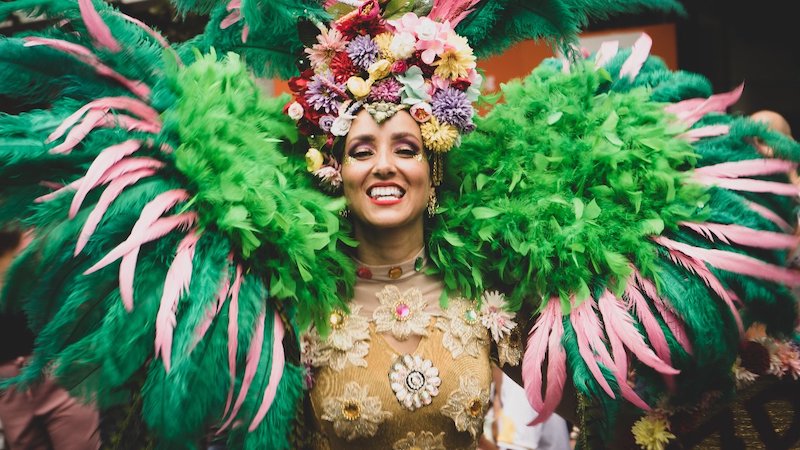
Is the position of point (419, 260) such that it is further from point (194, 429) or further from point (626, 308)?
point (194, 429)

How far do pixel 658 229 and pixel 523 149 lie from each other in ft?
1.49

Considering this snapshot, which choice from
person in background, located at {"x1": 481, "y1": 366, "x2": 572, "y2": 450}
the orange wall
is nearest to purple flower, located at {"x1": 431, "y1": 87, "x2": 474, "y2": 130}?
person in background, located at {"x1": 481, "y1": 366, "x2": 572, "y2": 450}

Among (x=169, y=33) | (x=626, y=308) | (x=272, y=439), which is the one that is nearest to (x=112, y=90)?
(x=272, y=439)

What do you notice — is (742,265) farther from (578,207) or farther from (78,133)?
(78,133)

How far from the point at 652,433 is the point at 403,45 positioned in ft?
4.28

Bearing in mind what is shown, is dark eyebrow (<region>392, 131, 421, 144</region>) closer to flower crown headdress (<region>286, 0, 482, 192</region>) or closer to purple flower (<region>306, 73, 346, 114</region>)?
flower crown headdress (<region>286, 0, 482, 192</region>)

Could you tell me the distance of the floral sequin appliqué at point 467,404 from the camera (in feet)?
6.48

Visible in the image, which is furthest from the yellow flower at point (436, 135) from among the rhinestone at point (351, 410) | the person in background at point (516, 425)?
the person in background at point (516, 425)

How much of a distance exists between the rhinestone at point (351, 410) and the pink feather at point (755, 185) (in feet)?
3.71

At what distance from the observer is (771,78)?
5.11m

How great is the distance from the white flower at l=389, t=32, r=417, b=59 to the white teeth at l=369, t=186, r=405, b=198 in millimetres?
378

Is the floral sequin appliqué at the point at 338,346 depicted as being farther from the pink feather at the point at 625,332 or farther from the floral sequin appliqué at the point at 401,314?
the pink feather at the point at 625,332

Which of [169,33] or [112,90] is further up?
[169,33]

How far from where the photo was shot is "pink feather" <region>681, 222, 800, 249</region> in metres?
1.83
